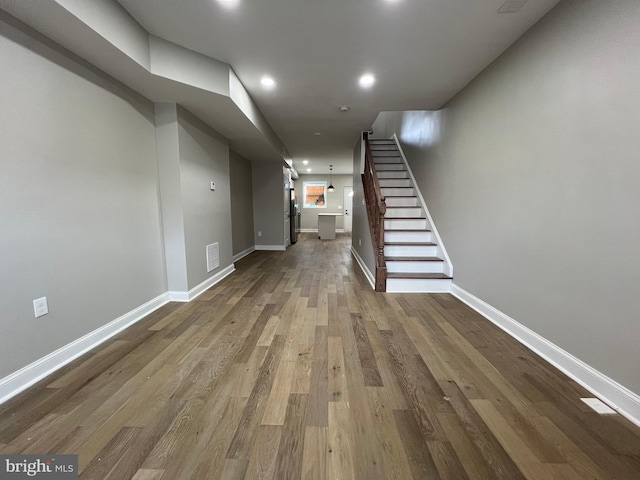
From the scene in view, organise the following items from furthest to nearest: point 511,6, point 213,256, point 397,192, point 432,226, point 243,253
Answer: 1. point 243,253
2. point 397,192
3. point 432,226
4. point 213,256
5. point 511,6

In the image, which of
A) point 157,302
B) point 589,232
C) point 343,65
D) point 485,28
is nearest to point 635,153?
point 589,232

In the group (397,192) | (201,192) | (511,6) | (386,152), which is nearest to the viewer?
(511,6)

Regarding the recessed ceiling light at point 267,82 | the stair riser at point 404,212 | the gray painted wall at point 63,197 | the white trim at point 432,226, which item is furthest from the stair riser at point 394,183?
the gray painted wall at point 63,197

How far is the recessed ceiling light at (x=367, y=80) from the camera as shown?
8.84ft

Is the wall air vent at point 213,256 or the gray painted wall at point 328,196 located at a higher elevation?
the gray painted wall at point 328,196

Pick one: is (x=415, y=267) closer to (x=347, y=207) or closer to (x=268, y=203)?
(x=268, y=203)

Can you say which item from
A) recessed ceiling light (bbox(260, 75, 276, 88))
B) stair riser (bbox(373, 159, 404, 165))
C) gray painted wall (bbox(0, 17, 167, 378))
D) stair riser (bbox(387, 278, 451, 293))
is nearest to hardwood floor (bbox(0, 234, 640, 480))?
gray painted wall (bbox(0, 17, 167, 378))

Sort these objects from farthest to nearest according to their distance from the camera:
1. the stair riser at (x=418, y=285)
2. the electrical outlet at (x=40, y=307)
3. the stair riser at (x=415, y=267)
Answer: the stair riser at (x=415, y=267) < the stair riser at (x=418, y=285) < the electrical outlet at (x=40, y=307)

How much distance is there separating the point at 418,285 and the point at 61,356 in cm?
340

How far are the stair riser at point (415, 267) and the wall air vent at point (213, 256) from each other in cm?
244

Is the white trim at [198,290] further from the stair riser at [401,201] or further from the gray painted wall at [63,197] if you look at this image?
the stair riser at [401,201]

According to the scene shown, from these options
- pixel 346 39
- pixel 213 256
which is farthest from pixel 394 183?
pixel 213 256

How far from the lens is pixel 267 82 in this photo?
2.81 metres

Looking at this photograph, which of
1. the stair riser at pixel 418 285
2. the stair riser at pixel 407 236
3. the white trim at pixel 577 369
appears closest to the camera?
the white trim at pixel 577 369
